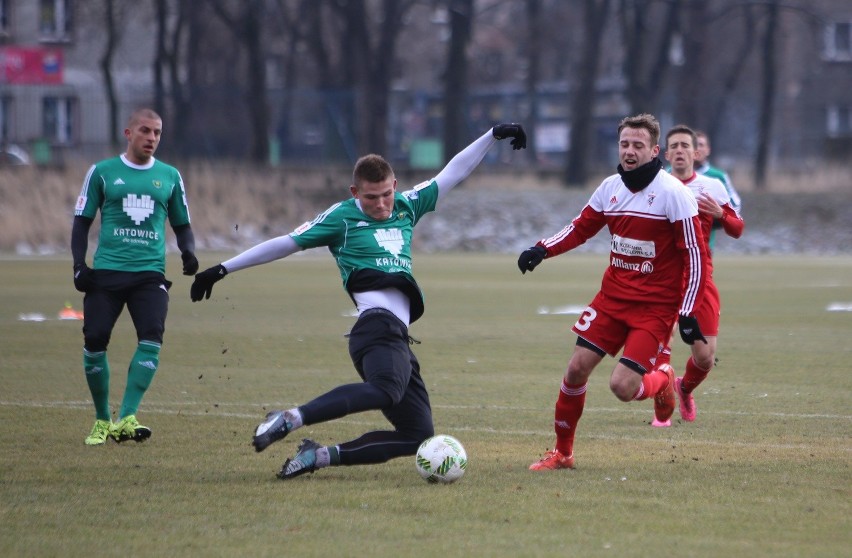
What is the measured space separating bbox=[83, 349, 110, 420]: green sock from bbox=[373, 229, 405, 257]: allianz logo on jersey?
227cm

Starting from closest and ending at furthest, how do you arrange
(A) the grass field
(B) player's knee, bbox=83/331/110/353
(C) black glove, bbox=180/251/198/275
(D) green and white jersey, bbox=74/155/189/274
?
(A) the grass field → (C) black glove, bbox=180/251/198/275 → (B) player's knee, bbox=83/331/110/353 → (D) green and white jersey, bbox=74/155/189/274

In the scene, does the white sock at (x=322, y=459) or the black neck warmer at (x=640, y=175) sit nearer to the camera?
the white sock at (x=322, y=459)

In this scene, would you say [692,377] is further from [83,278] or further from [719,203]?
[83,278]

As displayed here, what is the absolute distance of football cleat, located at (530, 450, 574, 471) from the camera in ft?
24.9

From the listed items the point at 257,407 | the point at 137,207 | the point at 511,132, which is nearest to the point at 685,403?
the point at 511,132

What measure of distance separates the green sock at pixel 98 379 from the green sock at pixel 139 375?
0.41ft

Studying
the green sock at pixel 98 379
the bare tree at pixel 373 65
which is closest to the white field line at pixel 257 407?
the green sock at pixel 98 379

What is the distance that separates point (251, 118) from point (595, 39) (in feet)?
32.7

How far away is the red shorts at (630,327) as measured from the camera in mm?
7727

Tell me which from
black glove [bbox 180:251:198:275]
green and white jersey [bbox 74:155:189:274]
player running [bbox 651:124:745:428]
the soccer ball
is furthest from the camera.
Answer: player running [bbox 651:124:745:428]

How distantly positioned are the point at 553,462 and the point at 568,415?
0.27 meters

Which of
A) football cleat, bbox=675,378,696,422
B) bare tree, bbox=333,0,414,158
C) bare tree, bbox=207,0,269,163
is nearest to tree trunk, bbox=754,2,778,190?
bare tree, bbox=333,0,414,158

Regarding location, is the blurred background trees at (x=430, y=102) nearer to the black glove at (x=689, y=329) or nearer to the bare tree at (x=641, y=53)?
the bare tree at (x=641, y=53)

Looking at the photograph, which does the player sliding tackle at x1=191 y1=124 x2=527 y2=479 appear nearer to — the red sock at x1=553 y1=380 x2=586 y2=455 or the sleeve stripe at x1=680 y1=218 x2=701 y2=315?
the red sock at x1=553 y1=380 x2=586 y2=455
